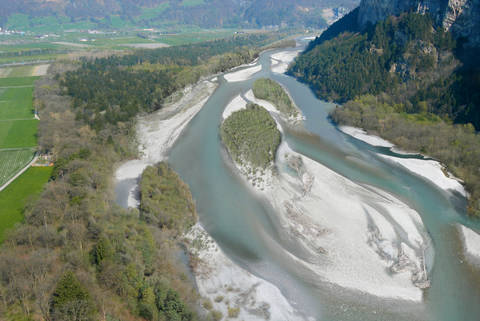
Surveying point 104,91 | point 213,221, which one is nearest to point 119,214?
point 213,221

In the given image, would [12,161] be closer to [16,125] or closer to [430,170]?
[16,125]

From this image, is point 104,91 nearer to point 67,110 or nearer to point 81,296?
point 67,110

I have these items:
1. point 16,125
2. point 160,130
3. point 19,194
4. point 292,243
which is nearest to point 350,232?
point 292,243

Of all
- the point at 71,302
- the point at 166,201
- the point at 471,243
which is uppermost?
the point at 71,302

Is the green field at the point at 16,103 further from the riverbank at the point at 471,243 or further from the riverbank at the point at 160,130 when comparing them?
the riverbank at the point at 471,243

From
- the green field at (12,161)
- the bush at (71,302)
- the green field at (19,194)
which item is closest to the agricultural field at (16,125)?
the green field at (12,161)

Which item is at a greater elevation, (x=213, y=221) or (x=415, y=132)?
(x=415, y=132)
